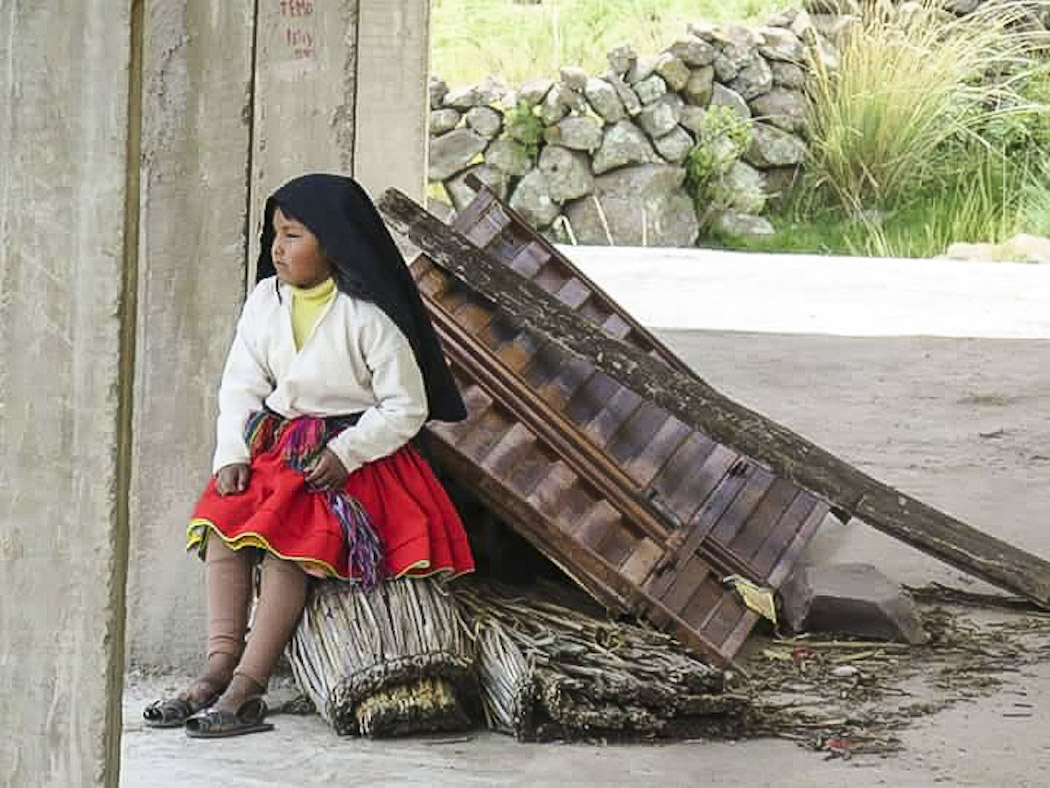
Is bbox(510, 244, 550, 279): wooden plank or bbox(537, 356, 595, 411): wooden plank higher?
bbox(510, 244, 550, 279): wooden plank

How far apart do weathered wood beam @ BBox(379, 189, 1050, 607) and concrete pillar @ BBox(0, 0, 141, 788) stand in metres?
3.31

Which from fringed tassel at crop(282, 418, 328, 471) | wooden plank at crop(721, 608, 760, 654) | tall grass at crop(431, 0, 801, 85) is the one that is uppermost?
tall grass at crop(431, 0, 801, 85)

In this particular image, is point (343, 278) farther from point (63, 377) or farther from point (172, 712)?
point (63, 377)

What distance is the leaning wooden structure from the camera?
550 centimetres

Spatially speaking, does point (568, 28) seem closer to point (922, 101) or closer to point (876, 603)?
point (922, 101)

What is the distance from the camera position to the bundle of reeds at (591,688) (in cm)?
496

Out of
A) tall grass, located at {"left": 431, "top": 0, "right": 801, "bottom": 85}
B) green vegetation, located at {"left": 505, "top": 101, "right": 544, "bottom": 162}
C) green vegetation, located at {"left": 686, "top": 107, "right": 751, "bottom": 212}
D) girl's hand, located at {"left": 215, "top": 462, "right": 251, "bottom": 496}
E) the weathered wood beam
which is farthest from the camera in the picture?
tall grass, located at {"left": 431, "top": 0, "right": 801, "bottom": 85}

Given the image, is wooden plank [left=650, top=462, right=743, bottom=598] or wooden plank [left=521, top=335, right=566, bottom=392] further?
wooden plank [left=521, top=335, right=566, bottom=392]

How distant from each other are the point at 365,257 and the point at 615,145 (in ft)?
34.0

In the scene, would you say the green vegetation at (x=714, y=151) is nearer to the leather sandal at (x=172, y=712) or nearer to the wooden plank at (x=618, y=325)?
the wooden plank at (x=618, y=325)

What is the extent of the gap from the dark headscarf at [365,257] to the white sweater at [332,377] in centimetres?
4

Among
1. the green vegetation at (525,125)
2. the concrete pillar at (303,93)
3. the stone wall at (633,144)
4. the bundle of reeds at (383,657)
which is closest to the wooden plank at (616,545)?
the bundle of reeds at (383,657)

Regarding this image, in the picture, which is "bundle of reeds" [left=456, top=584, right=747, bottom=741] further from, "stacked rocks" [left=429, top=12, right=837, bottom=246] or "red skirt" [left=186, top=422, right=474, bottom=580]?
"stacked rocks" [left=429, top=12, right=837, bottom=246]

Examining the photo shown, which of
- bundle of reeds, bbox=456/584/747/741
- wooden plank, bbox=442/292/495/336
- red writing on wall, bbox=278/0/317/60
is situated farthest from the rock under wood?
red writing on wall, bbox=278/0/317/60
